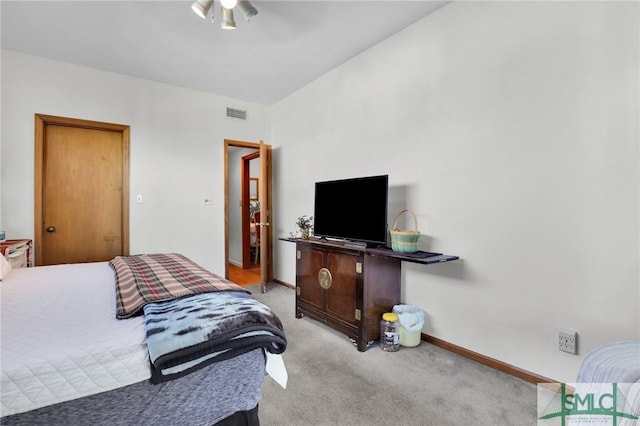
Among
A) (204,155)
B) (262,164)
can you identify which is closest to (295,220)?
(262,164)

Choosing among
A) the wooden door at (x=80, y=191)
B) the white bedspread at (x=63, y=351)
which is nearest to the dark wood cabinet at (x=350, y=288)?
the white bedspread at (x=63, y=351)

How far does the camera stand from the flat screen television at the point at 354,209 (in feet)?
8.30

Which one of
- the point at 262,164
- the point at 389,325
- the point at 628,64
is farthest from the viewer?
the point at 262,164

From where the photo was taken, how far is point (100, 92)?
350 centimetres

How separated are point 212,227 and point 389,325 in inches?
112

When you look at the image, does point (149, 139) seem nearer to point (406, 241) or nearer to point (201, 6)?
point (201, 6)

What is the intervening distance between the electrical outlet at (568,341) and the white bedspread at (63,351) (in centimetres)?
224

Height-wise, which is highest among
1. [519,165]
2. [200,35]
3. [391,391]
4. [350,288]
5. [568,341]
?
[200,35]

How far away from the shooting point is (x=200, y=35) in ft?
9.23

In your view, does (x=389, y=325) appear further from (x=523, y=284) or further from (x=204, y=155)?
(x=204, y=155)

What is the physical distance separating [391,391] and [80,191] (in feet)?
12.7

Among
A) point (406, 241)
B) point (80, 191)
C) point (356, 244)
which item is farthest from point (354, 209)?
point (80, 191)

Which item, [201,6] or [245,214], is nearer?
[201,6]

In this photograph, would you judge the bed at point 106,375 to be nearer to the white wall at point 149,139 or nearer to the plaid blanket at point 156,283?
the plaid blanket at point 156,283
